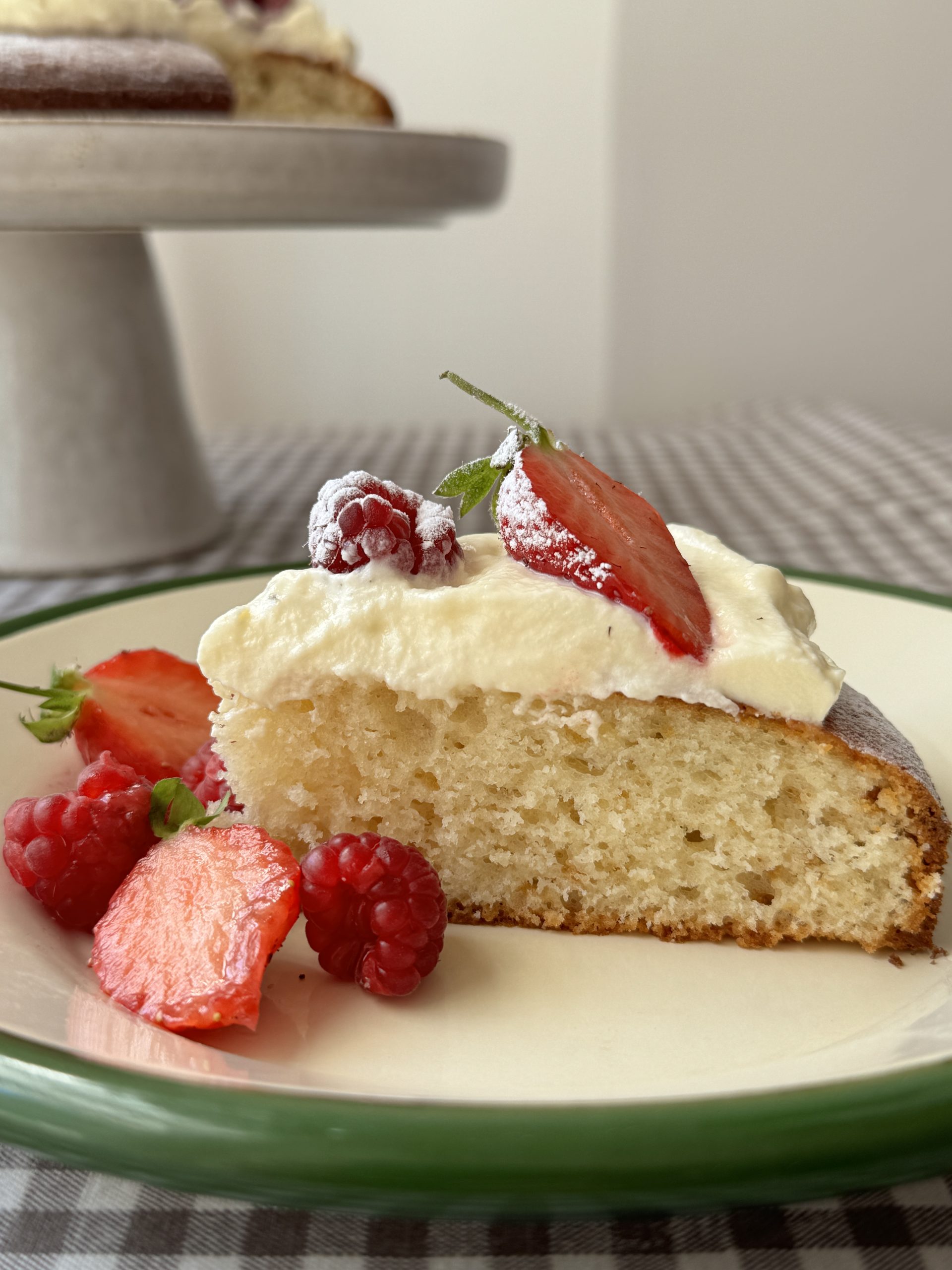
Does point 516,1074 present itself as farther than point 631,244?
No

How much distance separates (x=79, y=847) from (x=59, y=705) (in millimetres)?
319

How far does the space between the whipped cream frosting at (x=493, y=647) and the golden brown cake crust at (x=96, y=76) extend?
1627mm

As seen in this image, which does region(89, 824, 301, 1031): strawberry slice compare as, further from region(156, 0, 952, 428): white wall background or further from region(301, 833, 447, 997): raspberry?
region(156, 0, 952, 428): white wall background

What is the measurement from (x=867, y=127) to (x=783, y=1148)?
18.2ft

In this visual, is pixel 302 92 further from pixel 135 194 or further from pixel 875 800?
pixel 875 800

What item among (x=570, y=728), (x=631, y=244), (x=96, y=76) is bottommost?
(x=631, y=244)

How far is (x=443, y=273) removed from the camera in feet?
Result: 20.0

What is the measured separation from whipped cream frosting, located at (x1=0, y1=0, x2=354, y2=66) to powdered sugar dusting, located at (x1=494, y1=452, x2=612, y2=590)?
6.04 ft

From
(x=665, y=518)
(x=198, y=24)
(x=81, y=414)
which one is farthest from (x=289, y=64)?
(x=665, y=518)

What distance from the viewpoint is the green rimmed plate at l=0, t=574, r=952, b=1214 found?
815mm

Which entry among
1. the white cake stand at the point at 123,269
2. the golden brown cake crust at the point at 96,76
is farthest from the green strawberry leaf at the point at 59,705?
the golden brown cake crust at the point at 96,76

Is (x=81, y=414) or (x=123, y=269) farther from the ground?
(x=123, y=269)

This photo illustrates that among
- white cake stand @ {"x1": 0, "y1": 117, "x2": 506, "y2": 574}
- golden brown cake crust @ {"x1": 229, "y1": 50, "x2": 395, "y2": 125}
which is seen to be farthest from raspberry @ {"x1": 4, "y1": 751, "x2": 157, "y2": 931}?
golden brown cake crust @ {"x1": 229, "y1": 50, "x2": 395, "y2": 125}

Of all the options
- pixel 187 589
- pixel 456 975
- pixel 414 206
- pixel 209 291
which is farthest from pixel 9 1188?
pixel 209 291
